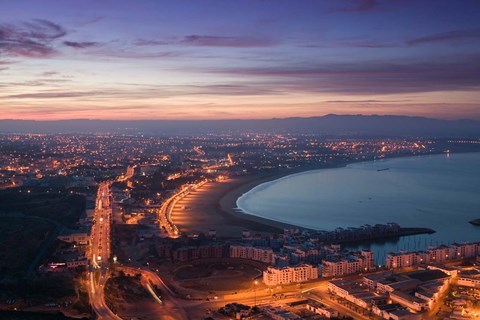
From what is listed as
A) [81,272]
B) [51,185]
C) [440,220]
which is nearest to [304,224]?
[440,220]

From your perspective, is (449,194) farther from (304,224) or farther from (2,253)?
(2,253)

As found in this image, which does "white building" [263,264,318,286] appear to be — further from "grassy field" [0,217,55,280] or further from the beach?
"grassy field" [0,217,55,280]

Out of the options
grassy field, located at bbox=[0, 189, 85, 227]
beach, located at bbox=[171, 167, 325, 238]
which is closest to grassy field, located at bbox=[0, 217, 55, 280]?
grassy field, located at bbox=[0, 189, 85, 227]

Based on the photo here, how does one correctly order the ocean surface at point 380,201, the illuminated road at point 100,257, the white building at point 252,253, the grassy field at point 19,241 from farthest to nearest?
the ocean surface at point 380,201
the white building at point 252,253
the grassy field at point 19,241
the illuminated road at point 100,257

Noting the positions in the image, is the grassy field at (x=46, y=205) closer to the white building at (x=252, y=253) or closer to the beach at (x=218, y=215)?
the beach at (x=218, y=215)

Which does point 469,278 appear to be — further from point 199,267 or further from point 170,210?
point 170,210

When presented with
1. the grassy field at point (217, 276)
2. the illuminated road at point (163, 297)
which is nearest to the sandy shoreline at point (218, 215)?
the grassy field at point (217, 276)

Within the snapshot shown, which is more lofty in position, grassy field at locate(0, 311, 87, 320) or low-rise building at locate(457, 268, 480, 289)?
low-rise building at locate(457, 268, 480, 289)
